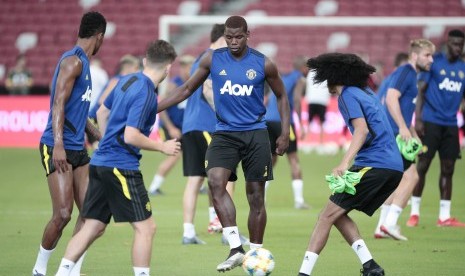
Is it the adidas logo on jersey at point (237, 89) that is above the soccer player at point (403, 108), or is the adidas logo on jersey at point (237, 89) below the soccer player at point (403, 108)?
above

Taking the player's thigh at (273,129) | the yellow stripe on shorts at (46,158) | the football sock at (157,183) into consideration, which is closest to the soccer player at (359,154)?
the yellow stripe on shorts at (46,158)

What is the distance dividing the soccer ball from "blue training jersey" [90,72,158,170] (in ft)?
4.77

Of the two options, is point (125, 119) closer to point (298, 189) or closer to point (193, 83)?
point (193, 83)

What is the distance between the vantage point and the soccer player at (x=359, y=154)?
8.77m

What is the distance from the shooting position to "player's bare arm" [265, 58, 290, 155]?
32.5 feet

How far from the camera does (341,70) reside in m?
9.03

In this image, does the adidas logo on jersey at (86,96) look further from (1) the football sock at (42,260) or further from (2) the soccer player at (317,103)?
(2) the soccer player at (317,103)

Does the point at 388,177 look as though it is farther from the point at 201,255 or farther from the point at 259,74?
the point at 201,255

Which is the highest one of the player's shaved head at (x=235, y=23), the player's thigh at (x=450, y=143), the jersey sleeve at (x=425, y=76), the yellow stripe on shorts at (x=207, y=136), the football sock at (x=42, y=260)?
the player's shaved head at (x=235, y=23)

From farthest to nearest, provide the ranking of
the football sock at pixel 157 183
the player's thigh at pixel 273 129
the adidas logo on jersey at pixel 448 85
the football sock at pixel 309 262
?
the football sock at pixel 157 183
the player's thigh at pixel 273 129
the adidas logo on jersey at pixel 448 85
the football sock at pixel 309 262

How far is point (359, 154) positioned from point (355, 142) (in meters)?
0.47

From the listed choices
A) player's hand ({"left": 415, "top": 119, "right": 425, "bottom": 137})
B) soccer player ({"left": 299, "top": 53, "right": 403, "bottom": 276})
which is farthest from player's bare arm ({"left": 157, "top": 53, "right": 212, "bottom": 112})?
player's hand ({"left": 415, "top": 119, "right": 425, "bottom": 137})

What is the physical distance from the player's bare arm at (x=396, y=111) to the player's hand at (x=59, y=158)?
4742 mm

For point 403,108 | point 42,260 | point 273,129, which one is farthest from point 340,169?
point 273,129
